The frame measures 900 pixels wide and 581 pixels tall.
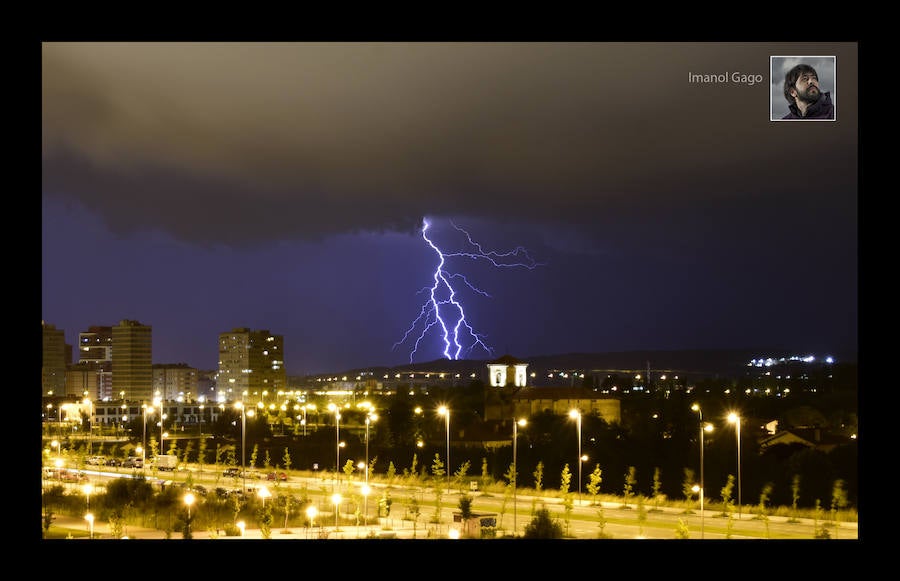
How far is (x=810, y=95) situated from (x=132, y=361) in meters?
58.2

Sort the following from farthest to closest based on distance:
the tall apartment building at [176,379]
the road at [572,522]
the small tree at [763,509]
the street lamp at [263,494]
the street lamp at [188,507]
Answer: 1. the tall apartment building at [176,379]
2. the street lamp at [263,494]
3. the small tree at [763,509]
4. the road at [572,522]
5. the street lamp at [188,507]

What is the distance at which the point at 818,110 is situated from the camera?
294 inches

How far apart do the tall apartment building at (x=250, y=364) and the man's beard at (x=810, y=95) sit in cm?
4773

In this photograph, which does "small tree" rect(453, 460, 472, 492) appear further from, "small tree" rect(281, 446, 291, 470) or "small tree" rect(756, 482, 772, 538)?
"small tree" rect(756, 482, 772, 538)

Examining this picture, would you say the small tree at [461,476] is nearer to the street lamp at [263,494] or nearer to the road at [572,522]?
the road at [572,522]

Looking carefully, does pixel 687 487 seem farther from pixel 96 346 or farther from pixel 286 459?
pixel 96 346

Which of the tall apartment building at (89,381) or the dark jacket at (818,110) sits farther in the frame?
the tall apartment building at (89,381)

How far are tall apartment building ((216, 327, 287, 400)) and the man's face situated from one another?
A: 157 feet

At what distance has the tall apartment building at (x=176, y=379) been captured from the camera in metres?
68.2

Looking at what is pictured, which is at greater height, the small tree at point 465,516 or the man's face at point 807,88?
the man's face at point 807,88

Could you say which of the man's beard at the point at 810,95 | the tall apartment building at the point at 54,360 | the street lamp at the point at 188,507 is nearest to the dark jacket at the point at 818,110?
the man's beard at the point at 810,95

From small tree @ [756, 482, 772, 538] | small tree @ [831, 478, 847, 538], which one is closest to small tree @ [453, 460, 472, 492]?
small tree @ [756, 482, 772, 538]

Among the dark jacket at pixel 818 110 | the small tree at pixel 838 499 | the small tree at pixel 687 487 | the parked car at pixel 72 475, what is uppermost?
the dark jacket at pixel 818 110
